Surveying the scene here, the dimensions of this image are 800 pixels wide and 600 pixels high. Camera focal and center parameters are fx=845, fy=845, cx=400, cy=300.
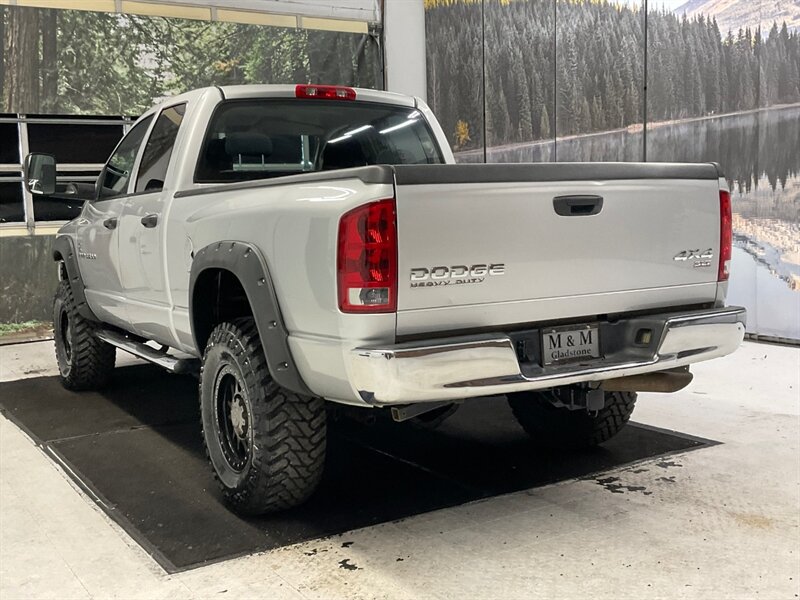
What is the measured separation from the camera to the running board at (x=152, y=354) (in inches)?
159

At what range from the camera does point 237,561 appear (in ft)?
10.1

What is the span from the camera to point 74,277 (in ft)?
18.4

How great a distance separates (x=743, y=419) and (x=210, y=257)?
10.7ft

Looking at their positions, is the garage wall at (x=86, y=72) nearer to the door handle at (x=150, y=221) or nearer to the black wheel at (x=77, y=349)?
the black wheel at (x=77, y=349)

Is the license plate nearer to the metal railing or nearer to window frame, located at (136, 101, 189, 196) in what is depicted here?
window frame, located at (136, 101, 189, 196)

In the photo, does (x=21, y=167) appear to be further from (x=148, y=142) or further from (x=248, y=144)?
(x=248, y=144)

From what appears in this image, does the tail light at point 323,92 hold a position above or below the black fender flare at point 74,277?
above

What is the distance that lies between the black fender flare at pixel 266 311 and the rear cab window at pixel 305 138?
37.6 inches

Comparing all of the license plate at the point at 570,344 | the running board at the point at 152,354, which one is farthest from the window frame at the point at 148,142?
the license plate at the point at 570,344

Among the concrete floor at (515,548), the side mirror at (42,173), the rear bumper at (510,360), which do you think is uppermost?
the side mirror at (42,173)

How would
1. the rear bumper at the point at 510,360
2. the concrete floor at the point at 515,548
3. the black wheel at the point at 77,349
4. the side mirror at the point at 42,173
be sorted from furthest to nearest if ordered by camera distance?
the black wheel at the point at 77,349, the side mirror at the point at 42,173, the concrete floor at the point at 515,548, the rear bumper at the point at 510,360

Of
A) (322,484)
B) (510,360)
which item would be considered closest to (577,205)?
(510,360)

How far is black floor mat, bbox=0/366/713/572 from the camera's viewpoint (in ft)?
11.1

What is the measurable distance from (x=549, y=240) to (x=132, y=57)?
25.3ft
